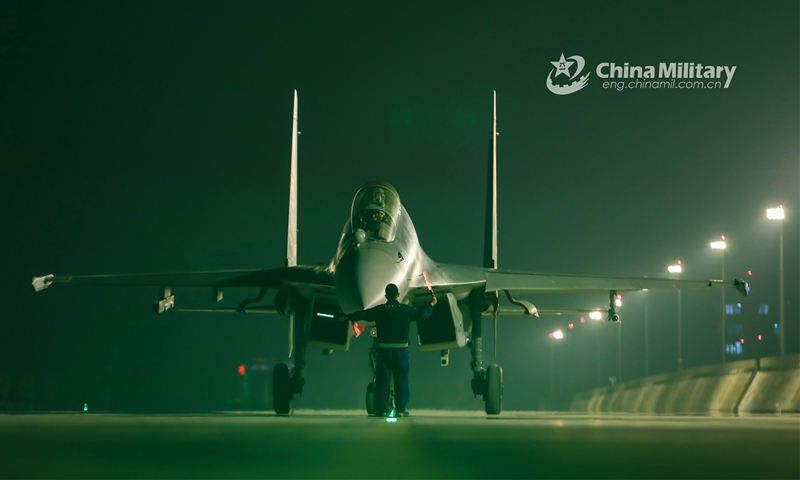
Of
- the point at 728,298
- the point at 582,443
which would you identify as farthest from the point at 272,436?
the point at 728,298

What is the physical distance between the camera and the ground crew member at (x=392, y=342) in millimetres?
13438

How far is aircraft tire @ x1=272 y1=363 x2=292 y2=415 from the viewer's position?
20.1 m

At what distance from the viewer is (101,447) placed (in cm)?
942

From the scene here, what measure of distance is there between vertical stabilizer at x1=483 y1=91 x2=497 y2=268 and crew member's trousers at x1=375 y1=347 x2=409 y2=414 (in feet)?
42.5

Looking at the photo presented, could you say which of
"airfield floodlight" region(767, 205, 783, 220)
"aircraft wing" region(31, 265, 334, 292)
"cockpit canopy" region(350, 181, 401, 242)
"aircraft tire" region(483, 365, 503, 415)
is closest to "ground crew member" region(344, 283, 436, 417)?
"cockpit canopy" region(350, 181, 401, 242)

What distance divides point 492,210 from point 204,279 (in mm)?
9378

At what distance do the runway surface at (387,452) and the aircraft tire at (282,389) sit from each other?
720cm

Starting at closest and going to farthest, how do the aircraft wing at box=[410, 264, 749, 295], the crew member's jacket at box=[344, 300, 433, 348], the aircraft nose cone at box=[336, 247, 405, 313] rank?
the crew member's jacket at box=[344, 300, 433, 348], the aircraft nose cone at box=[336, 247, 405, 313], the aircraft wing at box=[410, 264, 749, 295]

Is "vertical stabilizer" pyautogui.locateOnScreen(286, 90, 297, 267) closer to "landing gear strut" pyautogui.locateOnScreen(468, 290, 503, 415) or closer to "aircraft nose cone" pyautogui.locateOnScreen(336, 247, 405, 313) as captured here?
"landing gear strut" pyautogui.locateOnScreen(468, 290, 503, 415)

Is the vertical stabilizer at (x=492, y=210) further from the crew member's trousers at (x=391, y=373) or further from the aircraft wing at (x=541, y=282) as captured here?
the crew member's trousers at (x=391, y=373)

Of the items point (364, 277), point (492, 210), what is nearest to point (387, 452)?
point (364, 277)

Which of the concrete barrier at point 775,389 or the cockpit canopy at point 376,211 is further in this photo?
the concrete barrier at point 775,389

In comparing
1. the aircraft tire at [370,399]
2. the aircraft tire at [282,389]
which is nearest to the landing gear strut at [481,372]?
the aircraft tire at [370,399]

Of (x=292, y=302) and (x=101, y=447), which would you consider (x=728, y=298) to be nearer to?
(x=292, y=302)
